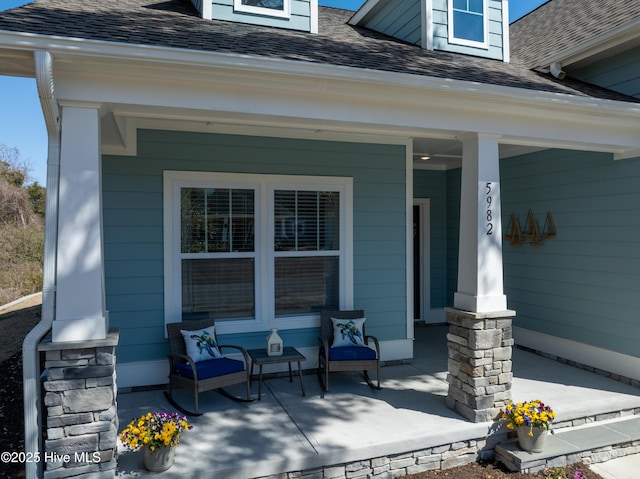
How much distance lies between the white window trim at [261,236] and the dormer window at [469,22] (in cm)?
243

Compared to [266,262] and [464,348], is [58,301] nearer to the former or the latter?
[266,262]

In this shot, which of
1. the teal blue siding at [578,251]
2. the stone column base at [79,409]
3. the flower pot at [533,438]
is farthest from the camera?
the teal blue siding at [578,251]

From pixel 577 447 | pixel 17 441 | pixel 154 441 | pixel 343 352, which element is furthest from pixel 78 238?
pixel 577 447

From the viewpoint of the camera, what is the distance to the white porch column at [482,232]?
390 centimetres

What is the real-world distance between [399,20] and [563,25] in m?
2.54

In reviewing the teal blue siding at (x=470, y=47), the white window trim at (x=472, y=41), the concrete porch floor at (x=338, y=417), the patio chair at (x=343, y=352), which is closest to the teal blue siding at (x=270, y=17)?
the teal blue siding at (x=470, y=47)

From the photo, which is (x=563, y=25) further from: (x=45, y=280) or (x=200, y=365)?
(x=45, y=280)

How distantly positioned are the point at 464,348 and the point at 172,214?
3.20m

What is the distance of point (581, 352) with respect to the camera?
5.48m

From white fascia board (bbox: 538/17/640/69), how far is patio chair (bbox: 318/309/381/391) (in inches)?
157

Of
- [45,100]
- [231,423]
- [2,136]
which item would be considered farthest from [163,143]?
[2,136]

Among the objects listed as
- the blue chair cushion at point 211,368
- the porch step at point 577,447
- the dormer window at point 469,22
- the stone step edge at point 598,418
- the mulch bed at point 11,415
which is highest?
the dormer window at point 469,22

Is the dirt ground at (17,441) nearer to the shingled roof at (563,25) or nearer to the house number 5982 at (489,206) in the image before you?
the house number 5982 at (489,206)

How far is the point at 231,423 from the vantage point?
3.78 metres
